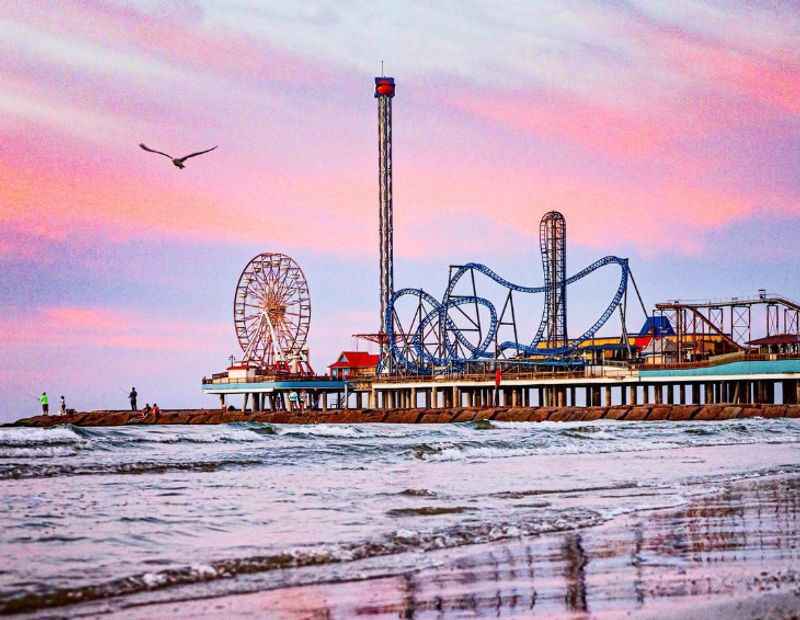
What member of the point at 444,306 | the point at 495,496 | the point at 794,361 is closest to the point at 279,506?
the point at 495,496

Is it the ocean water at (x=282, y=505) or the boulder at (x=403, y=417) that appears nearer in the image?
the ocean water at (x=282, y=505)

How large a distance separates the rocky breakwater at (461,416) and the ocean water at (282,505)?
29637 mm

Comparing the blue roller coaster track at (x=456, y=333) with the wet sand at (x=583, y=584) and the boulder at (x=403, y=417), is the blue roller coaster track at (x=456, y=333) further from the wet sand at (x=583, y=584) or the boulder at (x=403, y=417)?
the wet sand at (x=583, y=584)

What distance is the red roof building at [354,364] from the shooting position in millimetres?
102644

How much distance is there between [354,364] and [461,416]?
4497 cm

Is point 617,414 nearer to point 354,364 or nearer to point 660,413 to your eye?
point 660,413

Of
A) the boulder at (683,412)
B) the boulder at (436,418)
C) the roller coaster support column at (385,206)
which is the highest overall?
the roller coaster support column at (385,206)

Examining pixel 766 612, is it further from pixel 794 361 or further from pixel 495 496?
pixel 794 361

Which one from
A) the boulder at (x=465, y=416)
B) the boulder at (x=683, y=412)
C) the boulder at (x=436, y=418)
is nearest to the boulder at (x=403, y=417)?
the boulder at (x=436, y=418)

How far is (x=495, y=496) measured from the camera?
1582 centimetres

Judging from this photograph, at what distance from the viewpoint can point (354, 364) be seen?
10856 centimetres

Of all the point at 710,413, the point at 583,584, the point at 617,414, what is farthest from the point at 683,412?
the point at 583,584

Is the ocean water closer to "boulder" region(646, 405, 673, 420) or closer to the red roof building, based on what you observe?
"boulder" region(646, 405, 673, 420)

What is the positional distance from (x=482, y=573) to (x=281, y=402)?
296ft
